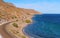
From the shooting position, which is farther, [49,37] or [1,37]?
[49,37]

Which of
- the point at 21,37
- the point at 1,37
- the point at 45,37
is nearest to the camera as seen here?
the point at 1,37

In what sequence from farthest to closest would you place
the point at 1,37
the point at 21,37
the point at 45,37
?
the point at 45,37 < the point at 21,37 < the point at 1,37

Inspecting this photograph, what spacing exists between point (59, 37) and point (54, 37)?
4.39 feet

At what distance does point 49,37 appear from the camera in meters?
46.5

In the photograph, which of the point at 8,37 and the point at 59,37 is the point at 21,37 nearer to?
the point at 8,37

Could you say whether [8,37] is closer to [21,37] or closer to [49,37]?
[21,37]

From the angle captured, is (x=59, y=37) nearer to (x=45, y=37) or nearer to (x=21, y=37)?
(x=45, y=37)

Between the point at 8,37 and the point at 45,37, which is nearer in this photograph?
the point at 8,37

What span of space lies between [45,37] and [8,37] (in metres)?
13.3

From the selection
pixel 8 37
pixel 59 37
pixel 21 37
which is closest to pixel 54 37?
pixel 59 37

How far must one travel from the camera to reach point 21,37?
3900 cm

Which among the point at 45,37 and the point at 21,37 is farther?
the point at 45,37

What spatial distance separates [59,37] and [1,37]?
61.9 feet

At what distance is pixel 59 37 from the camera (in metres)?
47.4
